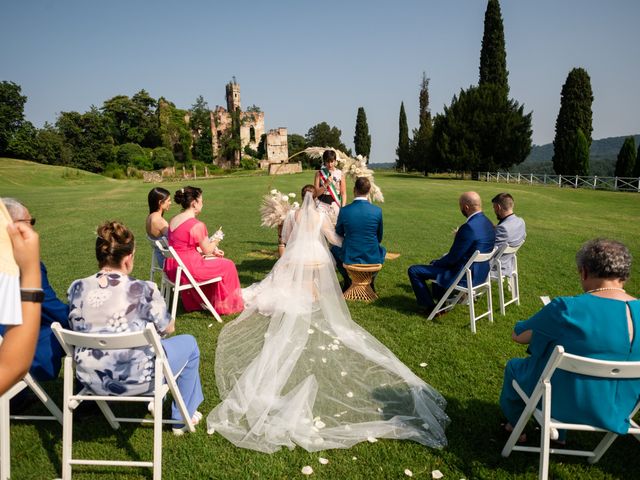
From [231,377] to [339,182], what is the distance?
192 inches

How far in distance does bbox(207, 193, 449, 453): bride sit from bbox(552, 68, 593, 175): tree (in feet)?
129

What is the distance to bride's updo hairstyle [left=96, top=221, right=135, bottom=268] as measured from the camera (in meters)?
2.90

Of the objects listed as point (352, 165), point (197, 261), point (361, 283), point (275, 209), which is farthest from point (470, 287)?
point (275, 209)

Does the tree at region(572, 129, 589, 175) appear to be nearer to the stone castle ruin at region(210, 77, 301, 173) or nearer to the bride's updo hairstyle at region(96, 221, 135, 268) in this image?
the bride's updo hairstyle at region(96, 221, 135, 268)

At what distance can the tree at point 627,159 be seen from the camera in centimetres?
3331

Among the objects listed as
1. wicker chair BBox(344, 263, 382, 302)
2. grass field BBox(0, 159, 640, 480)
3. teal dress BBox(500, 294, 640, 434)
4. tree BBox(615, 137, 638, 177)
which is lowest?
grass field BBox(0, 159, 640, 480)

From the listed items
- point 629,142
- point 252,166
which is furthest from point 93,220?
point 252,166

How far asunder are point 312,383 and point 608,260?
2.51 metres

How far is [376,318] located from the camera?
5.75 meters

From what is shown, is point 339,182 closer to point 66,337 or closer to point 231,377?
point 231,377

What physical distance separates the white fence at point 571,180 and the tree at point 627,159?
1197mm

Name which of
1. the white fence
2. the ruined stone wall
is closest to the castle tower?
the ruined stone wall

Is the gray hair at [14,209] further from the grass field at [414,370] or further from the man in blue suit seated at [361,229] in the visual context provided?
the man in blue suit seated at [361,229]

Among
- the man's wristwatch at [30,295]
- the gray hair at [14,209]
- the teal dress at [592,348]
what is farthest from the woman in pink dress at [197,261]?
the teal dress at [592,348]
